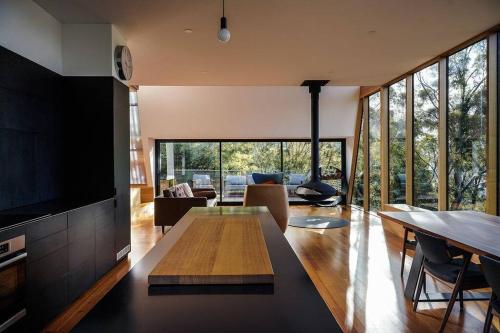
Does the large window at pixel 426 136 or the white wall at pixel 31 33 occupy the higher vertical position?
the white wall at pixel 31 33

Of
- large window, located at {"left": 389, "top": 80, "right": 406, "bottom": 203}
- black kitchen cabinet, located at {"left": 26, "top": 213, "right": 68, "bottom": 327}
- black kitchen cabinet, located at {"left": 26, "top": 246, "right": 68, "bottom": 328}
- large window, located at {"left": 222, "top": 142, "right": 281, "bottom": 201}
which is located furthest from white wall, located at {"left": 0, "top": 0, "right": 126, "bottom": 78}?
large window, located at {"left": 222, "top": 142, "right": 281, "bottom": 201}

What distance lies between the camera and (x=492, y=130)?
3.59m

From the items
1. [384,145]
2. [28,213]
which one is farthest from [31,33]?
[384,145]

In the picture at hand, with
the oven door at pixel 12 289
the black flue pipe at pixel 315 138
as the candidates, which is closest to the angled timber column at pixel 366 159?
the black flue pipe at pixel 315 138

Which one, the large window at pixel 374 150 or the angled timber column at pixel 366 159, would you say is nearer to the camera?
the large window at pixel 374 150

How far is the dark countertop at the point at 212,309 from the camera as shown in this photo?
678 millimetres

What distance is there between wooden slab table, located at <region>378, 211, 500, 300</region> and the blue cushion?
17.9 ft

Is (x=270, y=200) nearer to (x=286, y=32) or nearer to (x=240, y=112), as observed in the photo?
(x=286, y=32)

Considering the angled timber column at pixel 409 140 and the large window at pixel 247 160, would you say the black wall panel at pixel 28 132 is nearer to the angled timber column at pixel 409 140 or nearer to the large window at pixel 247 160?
the angled timber column at pixel 409 140

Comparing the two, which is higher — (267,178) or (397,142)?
(397,142)

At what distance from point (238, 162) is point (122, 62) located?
551cm

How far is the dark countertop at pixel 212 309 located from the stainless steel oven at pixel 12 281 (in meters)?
1.35

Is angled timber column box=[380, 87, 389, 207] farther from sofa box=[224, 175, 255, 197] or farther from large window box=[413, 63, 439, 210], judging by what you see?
sofa box=[224, 175, 255, 197]

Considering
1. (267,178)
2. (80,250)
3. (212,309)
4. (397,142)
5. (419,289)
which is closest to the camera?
(212,309)
